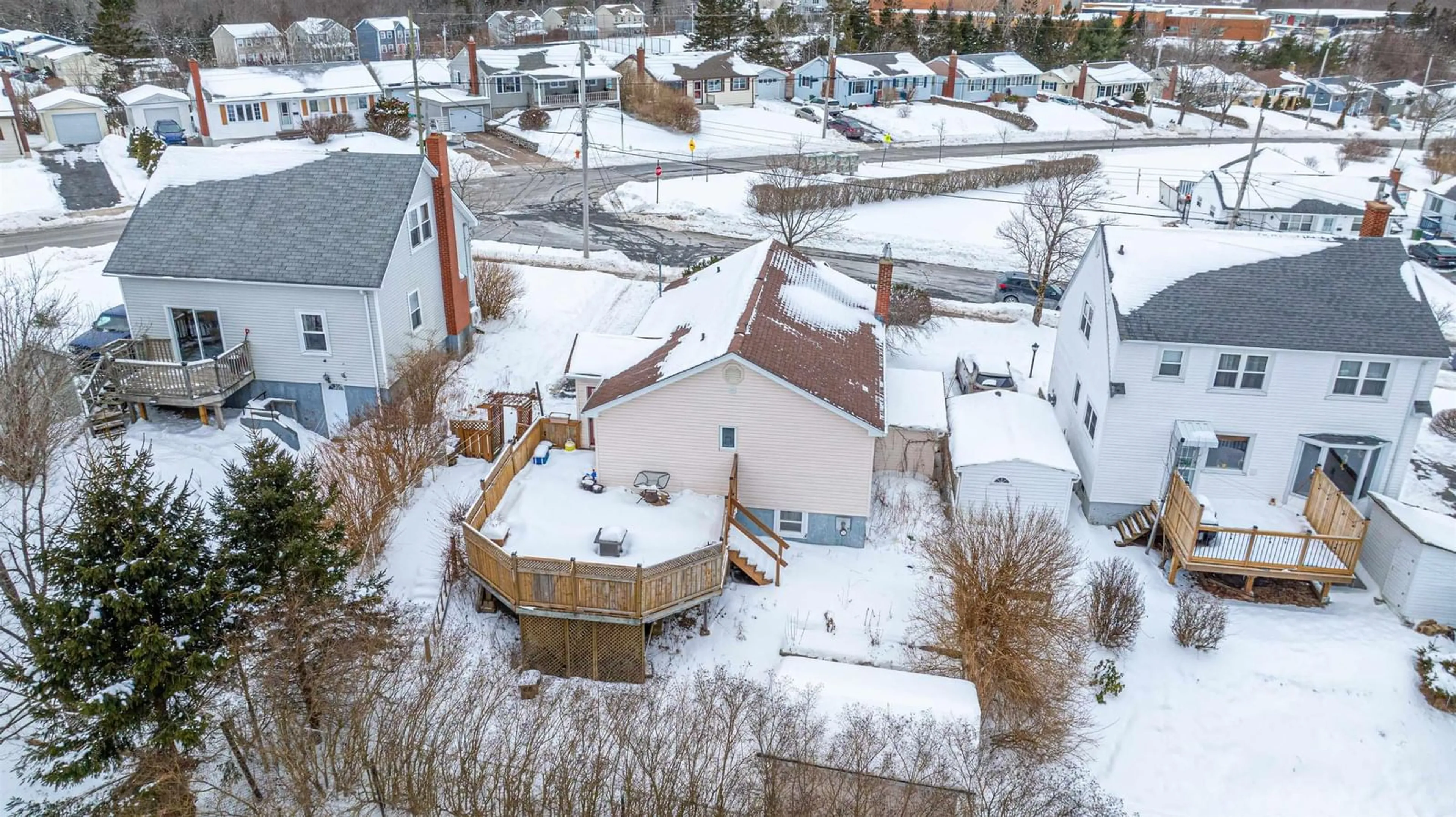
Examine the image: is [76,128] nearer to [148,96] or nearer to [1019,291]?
[148,96]

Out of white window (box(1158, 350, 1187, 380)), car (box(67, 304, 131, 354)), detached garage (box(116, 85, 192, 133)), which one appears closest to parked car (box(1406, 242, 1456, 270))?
white window (box(1158, 350, 1187, 380))

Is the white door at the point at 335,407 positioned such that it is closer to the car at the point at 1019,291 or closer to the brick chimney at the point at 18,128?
the car at the point at 1019,291

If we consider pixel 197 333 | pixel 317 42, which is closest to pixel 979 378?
pixel 197 333

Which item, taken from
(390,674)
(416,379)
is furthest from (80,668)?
(416,379)

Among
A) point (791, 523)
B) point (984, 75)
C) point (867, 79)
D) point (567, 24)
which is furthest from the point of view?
point (567, 24)

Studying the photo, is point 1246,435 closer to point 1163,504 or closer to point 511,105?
point 1163,504

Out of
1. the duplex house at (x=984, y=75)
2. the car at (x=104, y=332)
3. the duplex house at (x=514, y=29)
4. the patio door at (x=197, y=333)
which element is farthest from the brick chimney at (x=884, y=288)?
the duplex house at (x=514, y=29)
